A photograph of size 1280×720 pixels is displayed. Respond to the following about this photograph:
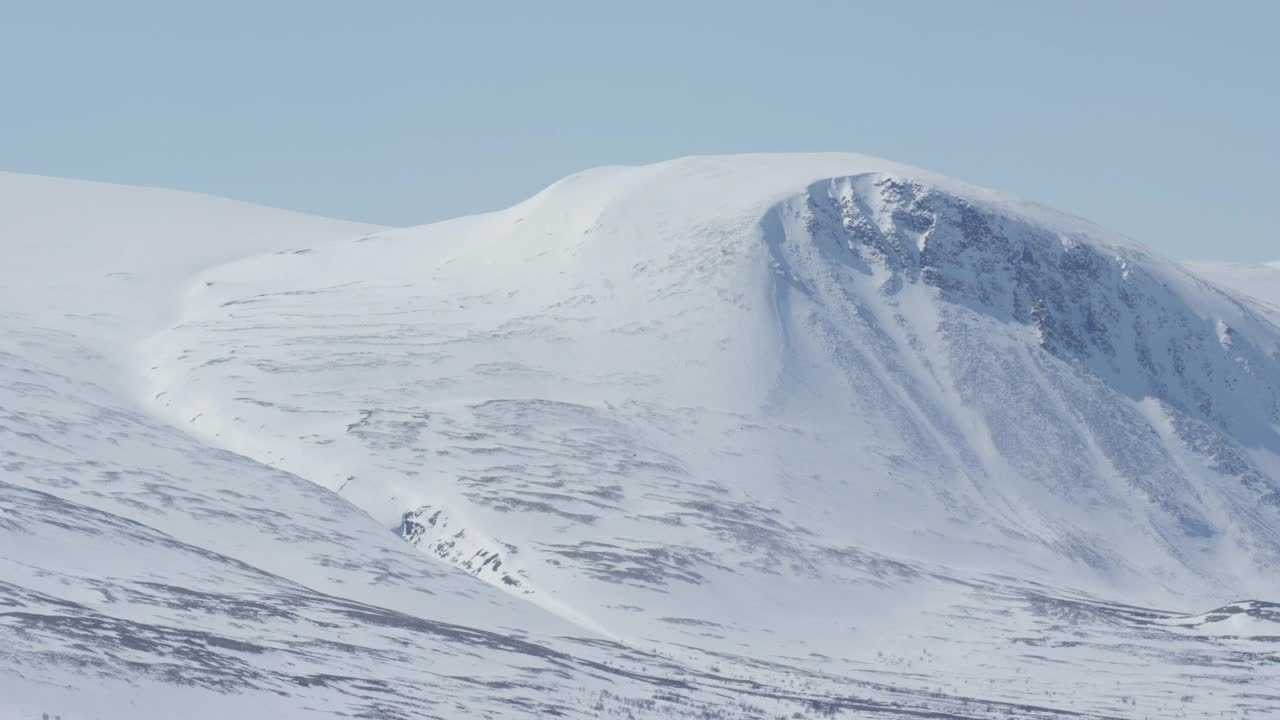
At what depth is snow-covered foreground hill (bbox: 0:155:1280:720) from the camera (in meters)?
66.3

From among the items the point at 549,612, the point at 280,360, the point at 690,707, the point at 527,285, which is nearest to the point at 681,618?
the point at 549,612

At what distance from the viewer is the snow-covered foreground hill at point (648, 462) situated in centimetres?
6631

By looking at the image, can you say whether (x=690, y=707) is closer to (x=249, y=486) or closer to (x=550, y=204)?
(x=249, y=486)

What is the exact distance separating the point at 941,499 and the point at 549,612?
35.9 metres

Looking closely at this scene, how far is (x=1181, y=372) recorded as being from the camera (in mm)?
132500

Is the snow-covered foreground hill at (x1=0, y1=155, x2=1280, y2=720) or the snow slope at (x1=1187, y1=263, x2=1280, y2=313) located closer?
the snow-covered foreground hill at (x1=0, y1=155, x2=1280, y2=720)

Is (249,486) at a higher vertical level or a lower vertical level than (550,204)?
lower

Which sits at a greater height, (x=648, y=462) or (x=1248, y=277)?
(x=1248, y=277)

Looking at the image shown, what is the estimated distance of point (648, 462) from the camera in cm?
10731

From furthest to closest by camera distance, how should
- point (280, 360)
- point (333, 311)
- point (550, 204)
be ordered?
1. point (550, 204)
2. point (333, 311)
3. point (280, 360)

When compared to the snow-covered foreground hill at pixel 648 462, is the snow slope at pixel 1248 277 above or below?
above

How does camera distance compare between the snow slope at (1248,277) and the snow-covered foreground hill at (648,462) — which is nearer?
the snow-covered foreground hill at (648,462)

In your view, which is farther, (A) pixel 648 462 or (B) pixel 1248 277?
(B) pixel 1248 277

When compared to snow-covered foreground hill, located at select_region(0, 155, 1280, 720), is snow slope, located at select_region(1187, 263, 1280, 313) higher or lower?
higher
